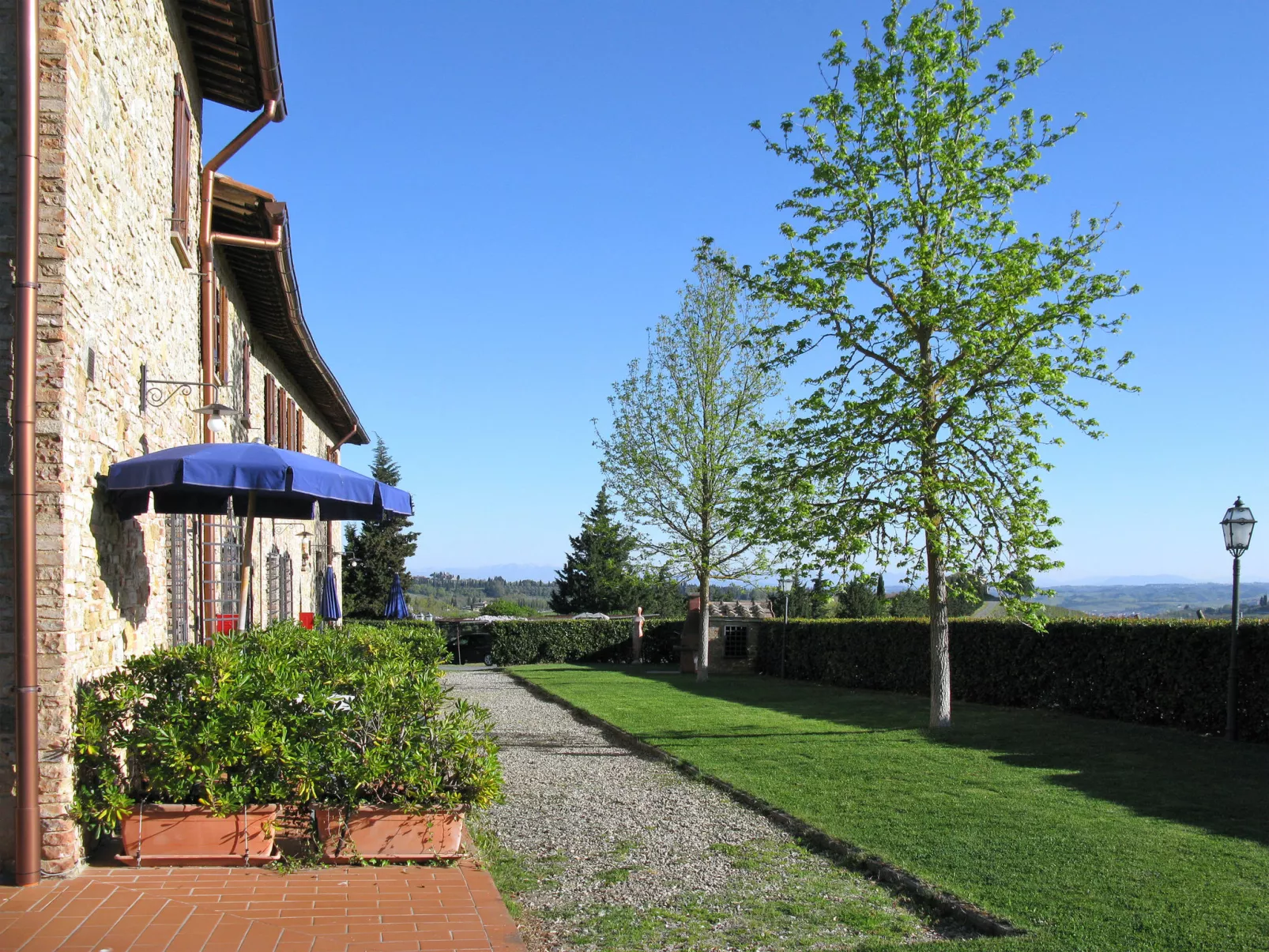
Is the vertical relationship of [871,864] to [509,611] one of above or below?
above

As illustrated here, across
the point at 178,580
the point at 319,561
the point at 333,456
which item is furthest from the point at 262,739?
the point at 333,456

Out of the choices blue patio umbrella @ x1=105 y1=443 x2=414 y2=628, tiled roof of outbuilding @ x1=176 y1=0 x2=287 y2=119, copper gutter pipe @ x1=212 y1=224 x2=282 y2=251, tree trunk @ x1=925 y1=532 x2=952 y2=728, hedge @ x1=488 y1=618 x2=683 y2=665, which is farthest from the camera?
hedge @ x1=488 y1=618 x2=683 y2=665

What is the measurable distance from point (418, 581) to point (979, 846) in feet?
413

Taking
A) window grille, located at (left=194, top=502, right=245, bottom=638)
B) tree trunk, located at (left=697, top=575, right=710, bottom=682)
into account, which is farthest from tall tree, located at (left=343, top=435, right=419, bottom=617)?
window grille, located at (left=194, top=502, right=245, bottom=638)

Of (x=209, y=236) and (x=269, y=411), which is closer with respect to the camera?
(x=209, y=236)

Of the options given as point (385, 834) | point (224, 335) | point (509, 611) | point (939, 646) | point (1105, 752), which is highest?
point (224, 335)

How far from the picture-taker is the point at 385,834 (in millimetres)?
6484

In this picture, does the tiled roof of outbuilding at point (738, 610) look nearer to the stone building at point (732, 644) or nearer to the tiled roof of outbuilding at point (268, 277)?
the stone building at point (732, 644)

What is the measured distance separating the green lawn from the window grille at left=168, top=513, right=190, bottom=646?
198 inches

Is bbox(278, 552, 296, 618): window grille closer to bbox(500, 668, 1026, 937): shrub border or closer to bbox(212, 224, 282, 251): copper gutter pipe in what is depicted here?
bbox(212, 224, 282, 251): copper gutter pipe

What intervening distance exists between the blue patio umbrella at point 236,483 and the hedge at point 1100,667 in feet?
31.3

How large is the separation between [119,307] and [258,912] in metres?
3.99

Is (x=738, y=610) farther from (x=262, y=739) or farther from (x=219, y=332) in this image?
(x=262, y=739)

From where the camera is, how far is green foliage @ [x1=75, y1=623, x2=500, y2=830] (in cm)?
611
